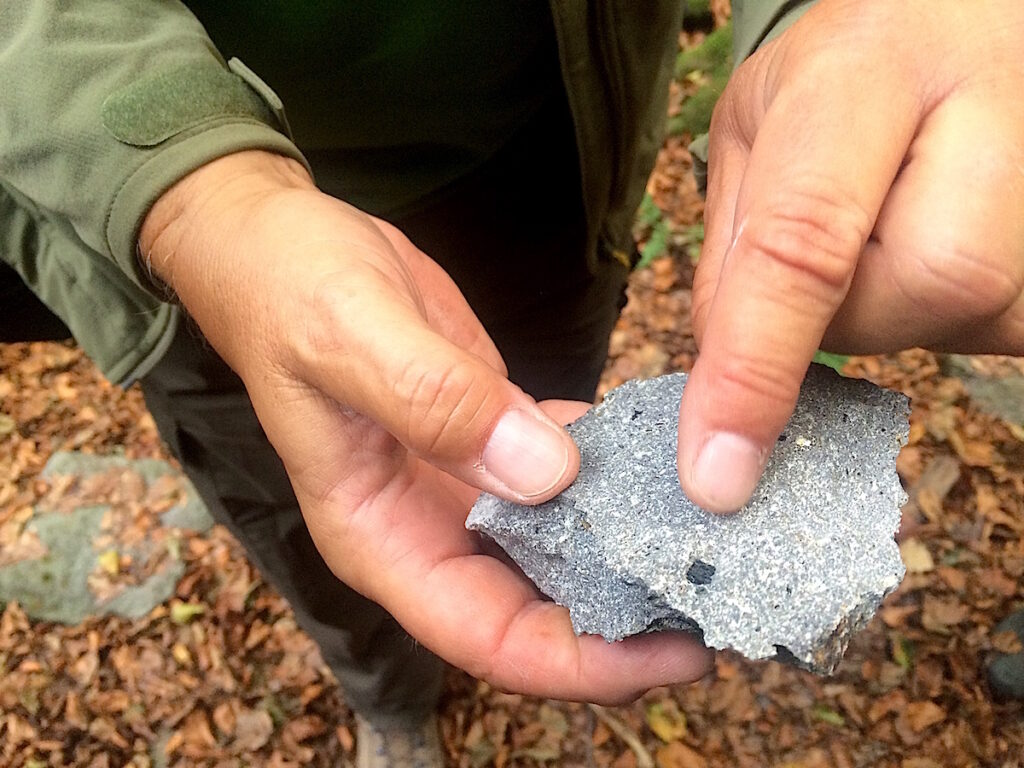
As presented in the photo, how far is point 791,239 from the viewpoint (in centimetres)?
118

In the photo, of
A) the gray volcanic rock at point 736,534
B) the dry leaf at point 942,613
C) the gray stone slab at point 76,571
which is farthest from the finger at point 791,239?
the gray stone slab at point 76,571

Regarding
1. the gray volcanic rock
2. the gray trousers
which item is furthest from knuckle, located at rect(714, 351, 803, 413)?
the gray trousers

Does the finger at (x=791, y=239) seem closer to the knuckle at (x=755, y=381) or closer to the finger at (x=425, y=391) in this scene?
the knuckle at (x=755, y=381)

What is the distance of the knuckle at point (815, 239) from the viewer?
1.18m

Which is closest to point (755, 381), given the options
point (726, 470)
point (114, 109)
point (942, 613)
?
point (726, 470)

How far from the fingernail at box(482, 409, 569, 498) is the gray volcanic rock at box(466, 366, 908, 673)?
0.32 feet

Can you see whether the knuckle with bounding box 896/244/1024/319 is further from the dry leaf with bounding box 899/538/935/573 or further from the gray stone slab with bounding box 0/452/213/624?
the gray stone slab with bounding box 0/452/213/624

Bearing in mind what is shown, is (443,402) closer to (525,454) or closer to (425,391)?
(425,391)

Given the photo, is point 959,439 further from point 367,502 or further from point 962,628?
point 367,502

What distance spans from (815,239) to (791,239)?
3 cm

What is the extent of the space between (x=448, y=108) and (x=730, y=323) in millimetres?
1023

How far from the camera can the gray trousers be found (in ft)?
6.77

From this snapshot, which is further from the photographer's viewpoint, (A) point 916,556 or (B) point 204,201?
(A) point 916,556

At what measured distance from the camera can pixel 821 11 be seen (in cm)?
137
